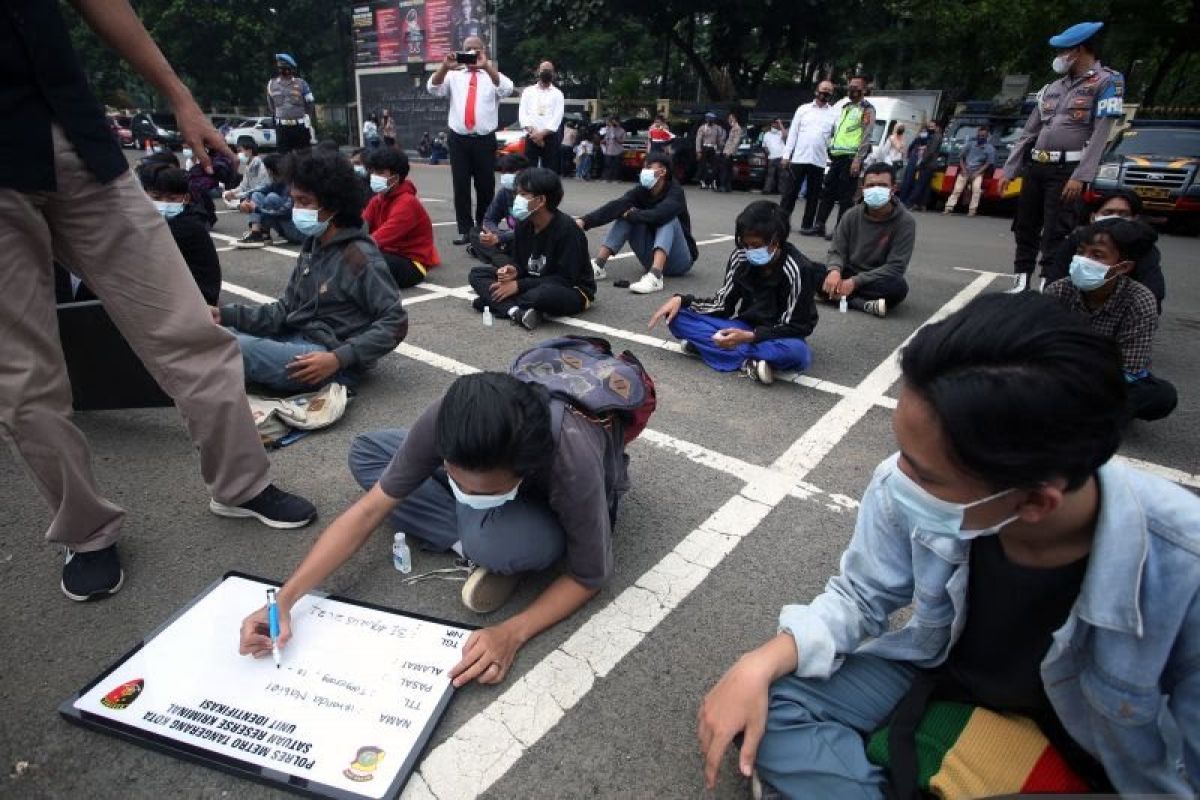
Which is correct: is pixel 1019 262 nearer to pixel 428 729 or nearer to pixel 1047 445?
pixel 1047 445

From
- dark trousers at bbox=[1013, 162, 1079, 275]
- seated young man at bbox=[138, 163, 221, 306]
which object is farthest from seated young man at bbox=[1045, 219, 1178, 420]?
seated young man at bbox=[138, 163, 221, 306]

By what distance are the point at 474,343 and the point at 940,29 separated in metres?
21.2

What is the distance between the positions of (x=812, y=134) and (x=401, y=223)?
474cm

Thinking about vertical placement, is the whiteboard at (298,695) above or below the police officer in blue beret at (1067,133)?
below

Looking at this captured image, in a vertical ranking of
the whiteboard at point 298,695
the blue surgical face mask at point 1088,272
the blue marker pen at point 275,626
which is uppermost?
the blue surgical face mask at point 1088,272

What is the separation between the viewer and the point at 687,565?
223 centimetres

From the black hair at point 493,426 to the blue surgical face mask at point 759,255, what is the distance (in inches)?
97.7

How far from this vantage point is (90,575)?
1.98 metres

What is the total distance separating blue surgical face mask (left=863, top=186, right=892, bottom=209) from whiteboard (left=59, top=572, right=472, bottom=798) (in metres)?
4.34

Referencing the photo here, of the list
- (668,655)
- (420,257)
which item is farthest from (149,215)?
(420,257)

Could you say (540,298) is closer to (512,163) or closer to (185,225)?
(185,225)

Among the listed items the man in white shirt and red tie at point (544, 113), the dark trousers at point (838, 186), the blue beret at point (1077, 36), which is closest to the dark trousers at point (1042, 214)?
the blue beret at point (1077, 36)

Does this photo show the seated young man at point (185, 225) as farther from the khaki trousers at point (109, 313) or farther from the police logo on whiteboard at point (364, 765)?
the police logo on whiteboard at point (364, 765)

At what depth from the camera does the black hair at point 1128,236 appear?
3.12m
